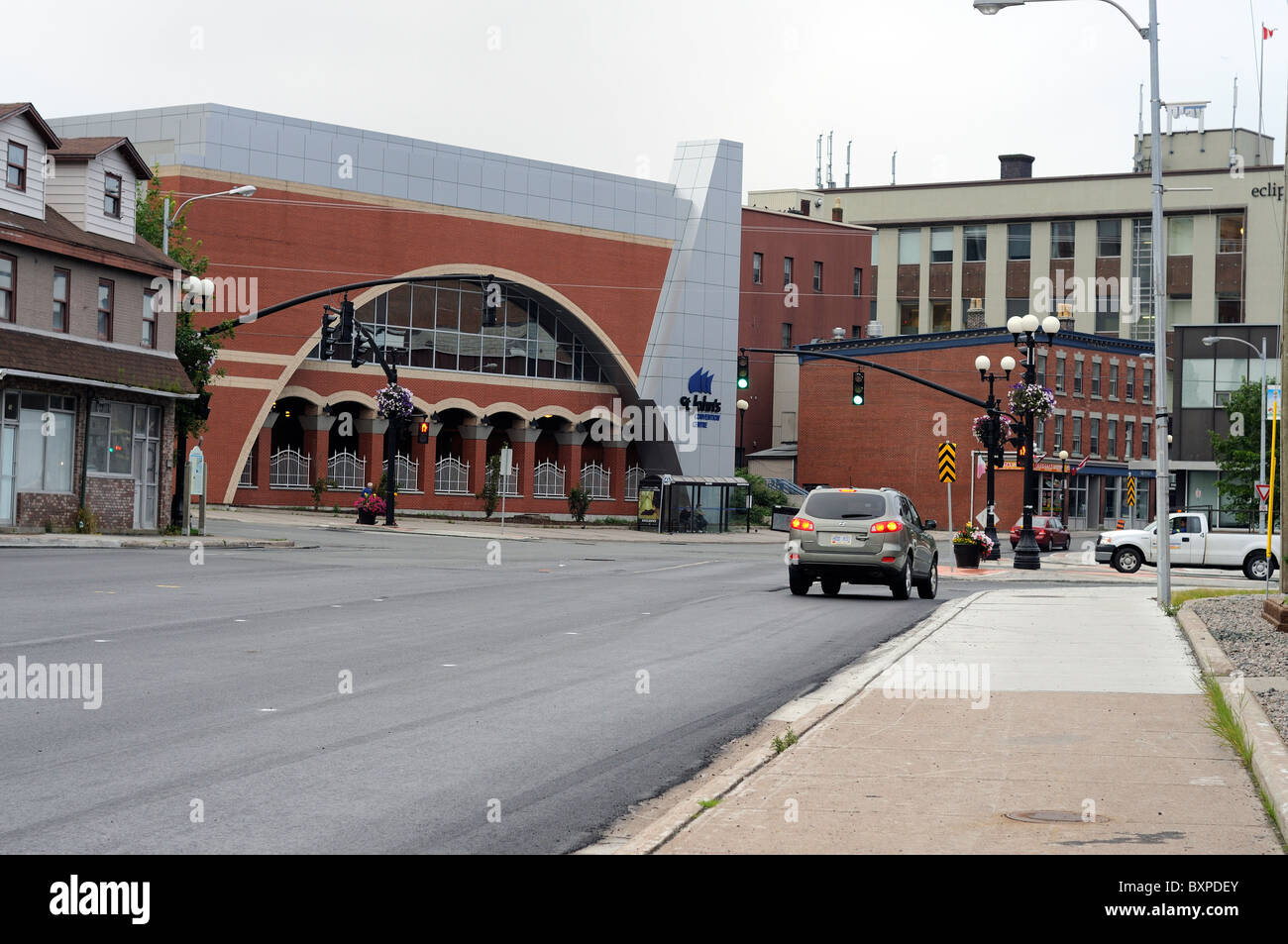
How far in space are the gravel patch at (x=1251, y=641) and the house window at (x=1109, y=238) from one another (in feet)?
256

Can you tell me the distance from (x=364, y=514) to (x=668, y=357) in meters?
22.8

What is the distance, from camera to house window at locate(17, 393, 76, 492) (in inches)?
1336

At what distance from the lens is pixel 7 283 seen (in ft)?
109

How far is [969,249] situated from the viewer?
100938 mm

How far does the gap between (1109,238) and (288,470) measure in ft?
197

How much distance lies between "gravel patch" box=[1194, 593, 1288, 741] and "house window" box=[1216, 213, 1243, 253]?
255 feet

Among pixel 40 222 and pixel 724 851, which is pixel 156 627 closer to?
pixel 724 851

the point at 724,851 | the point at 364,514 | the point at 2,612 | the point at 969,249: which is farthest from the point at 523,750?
the point at 969,249

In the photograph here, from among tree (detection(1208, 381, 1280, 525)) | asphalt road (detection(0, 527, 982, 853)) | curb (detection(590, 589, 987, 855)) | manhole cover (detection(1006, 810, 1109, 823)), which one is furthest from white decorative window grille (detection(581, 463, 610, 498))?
manhole cover (detection(1006, 810, 1109, 823))

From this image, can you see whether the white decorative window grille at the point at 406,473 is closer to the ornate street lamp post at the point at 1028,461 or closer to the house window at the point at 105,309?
the house window at the point at 105,309

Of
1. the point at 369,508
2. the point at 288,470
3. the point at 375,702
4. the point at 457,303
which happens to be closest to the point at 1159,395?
the point at 375,702

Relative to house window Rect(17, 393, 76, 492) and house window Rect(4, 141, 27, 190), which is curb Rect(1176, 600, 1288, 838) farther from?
house window Rect(4, 141, 27, 190)

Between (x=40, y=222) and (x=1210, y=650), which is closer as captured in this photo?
(x=1210, y=650)

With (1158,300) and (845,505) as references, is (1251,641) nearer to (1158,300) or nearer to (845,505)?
(1158,300)
